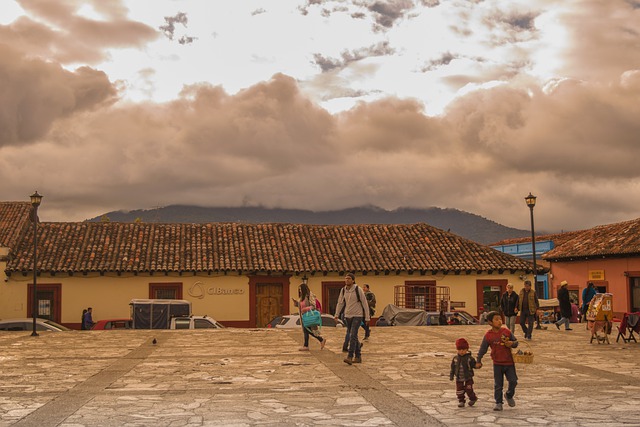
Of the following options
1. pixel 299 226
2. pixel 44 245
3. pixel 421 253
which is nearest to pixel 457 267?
pixel 421 253

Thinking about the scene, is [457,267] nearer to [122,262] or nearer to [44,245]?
[122,262]

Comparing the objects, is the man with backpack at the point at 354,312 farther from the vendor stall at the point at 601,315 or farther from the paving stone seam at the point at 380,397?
the vendor stall at the point at 601,315

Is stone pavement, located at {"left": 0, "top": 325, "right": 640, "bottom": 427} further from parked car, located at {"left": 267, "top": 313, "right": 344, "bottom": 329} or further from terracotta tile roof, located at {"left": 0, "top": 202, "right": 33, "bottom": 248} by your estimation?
terracotta tile roof, located at {"left": 0, "top": 202, "right": 33, "bottom": 248}

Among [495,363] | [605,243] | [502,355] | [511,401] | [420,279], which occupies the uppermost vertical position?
[605,243]

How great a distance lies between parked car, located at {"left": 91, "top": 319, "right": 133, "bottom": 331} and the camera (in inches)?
942

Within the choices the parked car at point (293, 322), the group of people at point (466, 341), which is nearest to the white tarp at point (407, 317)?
the parked car at point (293, 322)

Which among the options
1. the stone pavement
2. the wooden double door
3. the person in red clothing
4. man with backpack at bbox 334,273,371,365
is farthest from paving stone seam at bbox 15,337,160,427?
the wooden double door

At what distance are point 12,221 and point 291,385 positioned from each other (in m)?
26.4

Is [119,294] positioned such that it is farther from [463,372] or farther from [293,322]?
[463,372]

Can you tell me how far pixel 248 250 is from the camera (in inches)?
1275

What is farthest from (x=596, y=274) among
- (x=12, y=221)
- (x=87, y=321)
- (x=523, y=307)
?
(x=12, y=221)

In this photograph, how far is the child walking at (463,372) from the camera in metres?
8.77

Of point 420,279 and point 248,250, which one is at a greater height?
point 248,250

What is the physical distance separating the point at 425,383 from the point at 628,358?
208 inches
